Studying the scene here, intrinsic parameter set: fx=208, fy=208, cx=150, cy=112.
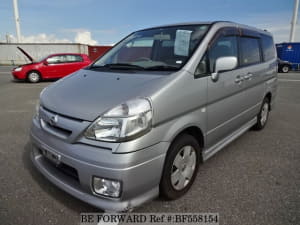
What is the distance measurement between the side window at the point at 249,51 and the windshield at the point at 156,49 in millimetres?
868

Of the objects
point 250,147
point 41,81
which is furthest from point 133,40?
point 41,81

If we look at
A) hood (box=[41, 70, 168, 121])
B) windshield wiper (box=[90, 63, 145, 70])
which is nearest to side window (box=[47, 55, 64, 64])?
windshield wiper (box=[90, 63, 145, 70])

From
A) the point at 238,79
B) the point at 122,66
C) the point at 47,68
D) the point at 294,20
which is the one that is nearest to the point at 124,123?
the point at 122,66

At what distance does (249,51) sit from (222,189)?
83.6 inches

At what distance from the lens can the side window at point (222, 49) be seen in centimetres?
230

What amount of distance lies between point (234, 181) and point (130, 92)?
1649 millimetres

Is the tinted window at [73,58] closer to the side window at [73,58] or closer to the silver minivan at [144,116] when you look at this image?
the side window at [73,58]

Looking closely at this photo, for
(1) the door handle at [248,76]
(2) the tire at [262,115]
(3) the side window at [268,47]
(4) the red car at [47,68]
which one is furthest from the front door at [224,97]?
(4) the red car at [47,68]

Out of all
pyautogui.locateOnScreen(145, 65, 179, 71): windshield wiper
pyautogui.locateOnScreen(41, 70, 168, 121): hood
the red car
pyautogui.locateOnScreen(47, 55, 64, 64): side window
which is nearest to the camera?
pyautogui.locateOnScreen(41, 70, 168, 121): hood

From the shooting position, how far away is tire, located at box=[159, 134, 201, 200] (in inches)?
74.2

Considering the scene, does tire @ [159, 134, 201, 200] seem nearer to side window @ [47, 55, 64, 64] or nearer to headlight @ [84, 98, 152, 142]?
headlight @ [84, 98, 152, 142]

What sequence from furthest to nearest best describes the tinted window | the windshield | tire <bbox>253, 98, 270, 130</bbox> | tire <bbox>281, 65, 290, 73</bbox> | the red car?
tire <bbox>281, 65, 290, 73</bbox> < the tinted window < the red car < tire <bbox>253, 98, 270, 130</bbox> < the windshield

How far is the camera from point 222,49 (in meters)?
2.55

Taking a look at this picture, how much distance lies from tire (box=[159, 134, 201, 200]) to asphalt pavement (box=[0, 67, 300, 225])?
136mm
